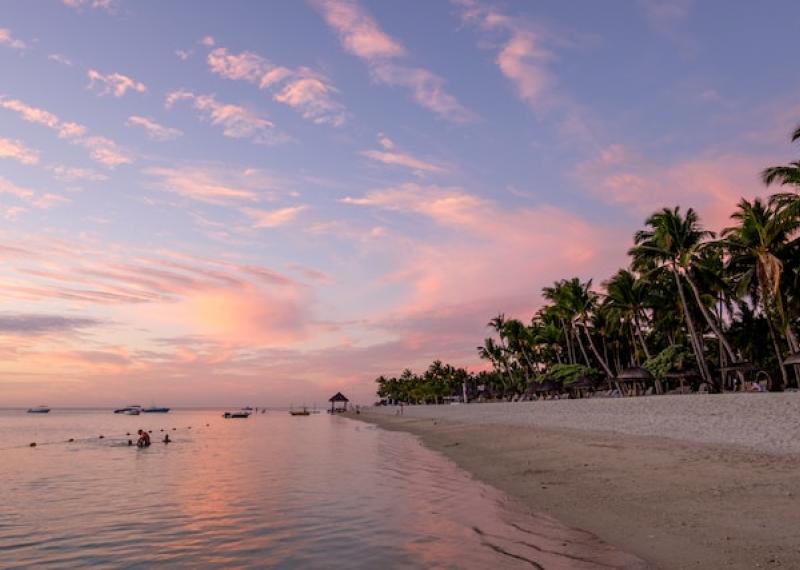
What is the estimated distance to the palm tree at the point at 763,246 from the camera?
36.0 metres

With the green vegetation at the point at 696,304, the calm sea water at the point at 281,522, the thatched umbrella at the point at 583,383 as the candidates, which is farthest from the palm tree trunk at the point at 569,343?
the calm sea water at the point at 281,522

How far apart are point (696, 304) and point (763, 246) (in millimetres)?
23367

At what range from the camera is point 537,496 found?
17.0m

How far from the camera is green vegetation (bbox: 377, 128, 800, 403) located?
126ft

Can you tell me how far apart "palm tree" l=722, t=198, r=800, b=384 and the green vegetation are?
0.07m

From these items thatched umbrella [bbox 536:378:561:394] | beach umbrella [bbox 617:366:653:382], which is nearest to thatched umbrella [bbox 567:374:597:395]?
thatched umbrella [bbox 536:378:561:394]

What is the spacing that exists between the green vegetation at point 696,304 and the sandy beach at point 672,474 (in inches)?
594

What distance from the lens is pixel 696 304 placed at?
59688 millimetres

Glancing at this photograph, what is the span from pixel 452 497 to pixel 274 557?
820 cm

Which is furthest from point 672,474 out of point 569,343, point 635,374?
point 569,343

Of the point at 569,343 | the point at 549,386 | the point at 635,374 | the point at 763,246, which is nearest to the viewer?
the point at 763,246

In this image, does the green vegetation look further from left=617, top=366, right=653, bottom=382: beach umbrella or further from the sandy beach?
the sandy beach

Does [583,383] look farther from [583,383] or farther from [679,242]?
[679,242]

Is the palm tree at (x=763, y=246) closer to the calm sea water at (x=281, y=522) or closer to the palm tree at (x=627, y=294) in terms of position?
the palm tree at (x=627, y=294)
